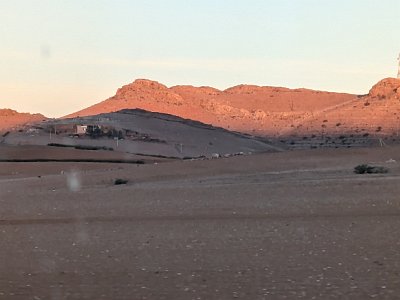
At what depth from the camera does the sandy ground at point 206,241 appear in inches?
391

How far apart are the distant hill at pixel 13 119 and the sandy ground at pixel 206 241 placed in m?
83.8

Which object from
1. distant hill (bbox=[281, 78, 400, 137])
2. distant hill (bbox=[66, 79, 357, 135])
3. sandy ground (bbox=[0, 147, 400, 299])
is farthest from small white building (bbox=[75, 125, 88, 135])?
sandy ground (bbox=[0, 147, 400, 299])

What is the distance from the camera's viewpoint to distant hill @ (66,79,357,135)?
124 meters

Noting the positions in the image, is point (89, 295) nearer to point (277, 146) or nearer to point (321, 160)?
point (321, 160)

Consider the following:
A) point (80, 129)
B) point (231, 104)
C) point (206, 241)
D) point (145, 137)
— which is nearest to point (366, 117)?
point (145, 137)

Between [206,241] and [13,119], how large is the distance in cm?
11234

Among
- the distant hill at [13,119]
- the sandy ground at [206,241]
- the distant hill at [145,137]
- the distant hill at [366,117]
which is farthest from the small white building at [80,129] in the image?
the sandy ground at [206,241]

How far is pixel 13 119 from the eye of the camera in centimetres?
12250

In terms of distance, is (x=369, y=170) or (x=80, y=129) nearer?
(x=369, y=170)

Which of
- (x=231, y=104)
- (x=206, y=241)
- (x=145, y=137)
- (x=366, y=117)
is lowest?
(x=206, y=241)

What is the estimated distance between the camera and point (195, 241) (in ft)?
48.2

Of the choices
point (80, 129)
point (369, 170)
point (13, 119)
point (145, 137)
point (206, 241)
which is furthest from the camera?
point (13, 119)

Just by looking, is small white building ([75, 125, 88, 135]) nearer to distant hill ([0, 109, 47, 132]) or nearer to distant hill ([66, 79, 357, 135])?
distant hill ([0, 109, 47, 132])

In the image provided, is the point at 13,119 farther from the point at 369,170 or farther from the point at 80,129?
the point at 369,170
